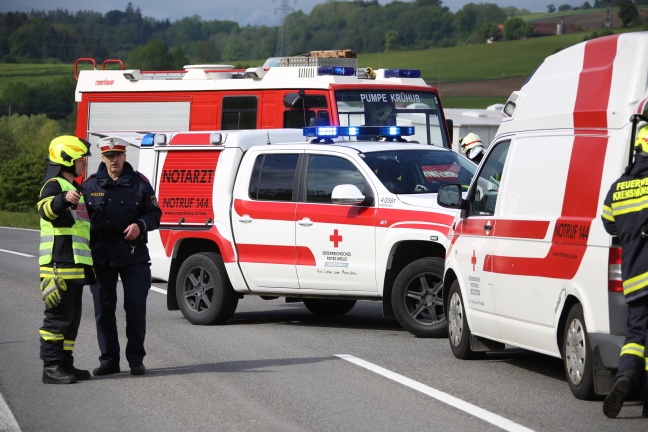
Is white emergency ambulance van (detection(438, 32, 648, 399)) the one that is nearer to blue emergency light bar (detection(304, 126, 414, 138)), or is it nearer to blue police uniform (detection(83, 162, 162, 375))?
blue police uniform (detection(83, 162, 162, 375))

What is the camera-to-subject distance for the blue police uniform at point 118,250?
1006 cm

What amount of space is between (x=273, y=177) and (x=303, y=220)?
0.71 meters

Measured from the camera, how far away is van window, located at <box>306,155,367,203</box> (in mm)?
13141

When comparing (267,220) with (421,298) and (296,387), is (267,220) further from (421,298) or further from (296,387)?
(296,387)

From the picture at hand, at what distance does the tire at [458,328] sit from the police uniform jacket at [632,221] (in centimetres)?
296

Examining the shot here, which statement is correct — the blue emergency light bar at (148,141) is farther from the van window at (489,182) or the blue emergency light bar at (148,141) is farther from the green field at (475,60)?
the green field at (475,60)

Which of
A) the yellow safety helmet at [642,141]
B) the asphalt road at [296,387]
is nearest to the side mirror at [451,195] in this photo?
the asphalt road at [296,387]

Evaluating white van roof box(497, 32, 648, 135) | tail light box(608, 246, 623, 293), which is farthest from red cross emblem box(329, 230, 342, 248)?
tail light box(608, 246, 623, 293)

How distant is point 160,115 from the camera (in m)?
23.0

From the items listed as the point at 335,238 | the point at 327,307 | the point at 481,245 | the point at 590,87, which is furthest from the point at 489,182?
the point at 327,307

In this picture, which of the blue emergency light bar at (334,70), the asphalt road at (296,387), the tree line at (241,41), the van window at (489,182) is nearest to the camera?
the asphalt road at (296,387)

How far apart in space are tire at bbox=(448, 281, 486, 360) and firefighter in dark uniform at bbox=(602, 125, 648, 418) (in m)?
2.94

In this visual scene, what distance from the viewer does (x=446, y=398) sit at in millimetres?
8781

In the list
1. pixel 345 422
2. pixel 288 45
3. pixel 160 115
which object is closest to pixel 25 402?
pixel 345 422
